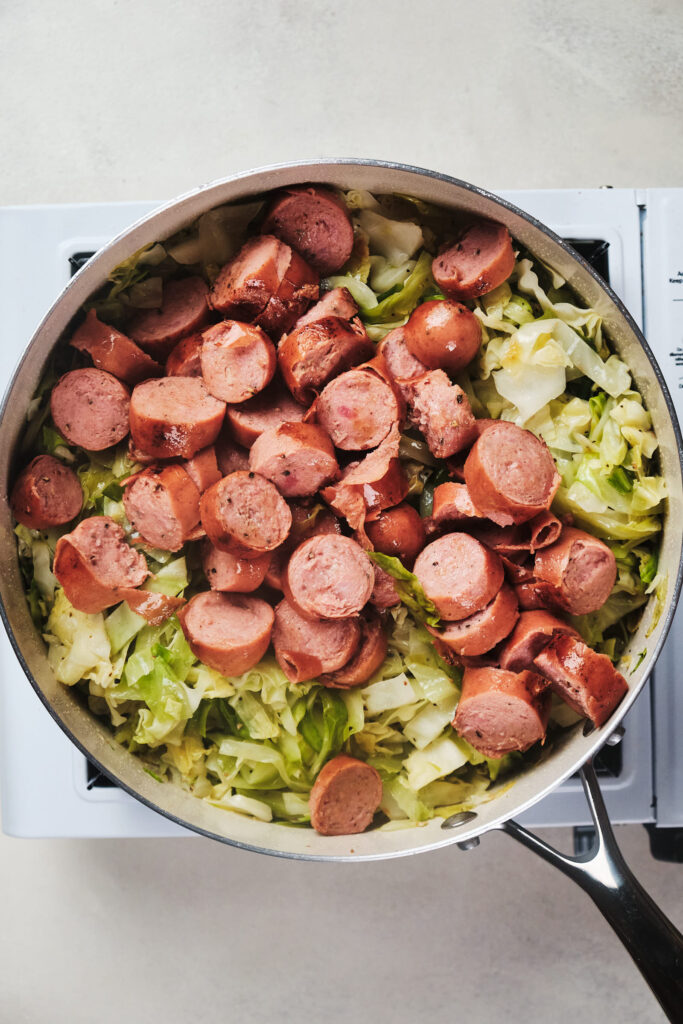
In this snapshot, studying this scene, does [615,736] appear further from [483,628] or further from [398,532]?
[398,532]

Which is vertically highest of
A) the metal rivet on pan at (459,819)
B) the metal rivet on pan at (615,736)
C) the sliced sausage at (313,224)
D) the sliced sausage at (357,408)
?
the sliced sausage at (313,224)

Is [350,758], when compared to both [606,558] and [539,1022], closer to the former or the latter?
[606,558]

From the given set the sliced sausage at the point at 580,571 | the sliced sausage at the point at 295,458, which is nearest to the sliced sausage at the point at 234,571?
the sliced sausage at the point at 295,458

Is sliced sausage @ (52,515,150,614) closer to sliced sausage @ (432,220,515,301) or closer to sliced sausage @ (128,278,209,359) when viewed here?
sliced sausage @ (128,278,209,359)

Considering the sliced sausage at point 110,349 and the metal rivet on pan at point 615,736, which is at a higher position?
the sliced sausage at point 110,349

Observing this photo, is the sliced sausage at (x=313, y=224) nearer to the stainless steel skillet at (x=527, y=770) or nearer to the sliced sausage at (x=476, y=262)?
the stainless steel skillet at (x=527, y=770)

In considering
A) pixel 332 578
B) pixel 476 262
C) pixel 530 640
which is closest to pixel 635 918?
pixel 530 640

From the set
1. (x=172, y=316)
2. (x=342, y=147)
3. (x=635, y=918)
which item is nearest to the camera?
(x=635, y=918)
